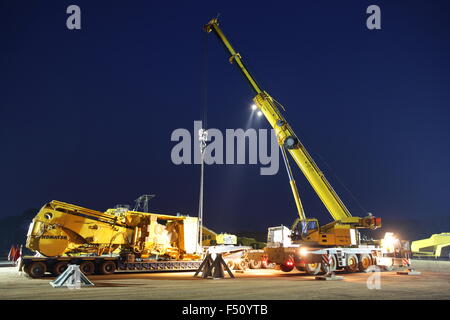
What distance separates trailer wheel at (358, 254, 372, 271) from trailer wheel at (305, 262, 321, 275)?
3.42m

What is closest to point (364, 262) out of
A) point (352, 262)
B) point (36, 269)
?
point (352, 262)

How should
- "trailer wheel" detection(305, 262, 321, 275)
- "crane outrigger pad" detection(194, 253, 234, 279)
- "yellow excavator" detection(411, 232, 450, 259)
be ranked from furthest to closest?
"yellow excavator" detection(411, 232, 450, 259) → "trailer wheel" detection(305, 262, 321, 275) → "crane outrigger pad" detection(194, 253, 234, 279)

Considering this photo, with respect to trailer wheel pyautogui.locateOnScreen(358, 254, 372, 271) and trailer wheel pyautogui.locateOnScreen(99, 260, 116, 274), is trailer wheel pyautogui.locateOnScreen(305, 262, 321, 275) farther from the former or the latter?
trailer wheel pyautogui.locateOnScreen(99, 260, 116, 274)

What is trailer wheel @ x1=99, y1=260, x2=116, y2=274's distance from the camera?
18.6m

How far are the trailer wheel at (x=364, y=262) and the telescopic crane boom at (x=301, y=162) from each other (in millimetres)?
2351

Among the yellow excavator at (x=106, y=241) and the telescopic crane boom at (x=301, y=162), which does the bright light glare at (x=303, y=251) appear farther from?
the yellow excavator at (x=106, y=241)

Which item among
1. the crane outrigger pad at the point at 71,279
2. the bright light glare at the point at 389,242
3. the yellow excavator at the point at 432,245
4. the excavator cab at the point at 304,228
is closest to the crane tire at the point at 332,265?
the excavator cab at the point at 304,228

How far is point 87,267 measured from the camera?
59.5 ft

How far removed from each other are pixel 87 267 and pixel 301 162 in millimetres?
13560

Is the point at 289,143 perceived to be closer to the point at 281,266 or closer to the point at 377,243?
the point at 281,266

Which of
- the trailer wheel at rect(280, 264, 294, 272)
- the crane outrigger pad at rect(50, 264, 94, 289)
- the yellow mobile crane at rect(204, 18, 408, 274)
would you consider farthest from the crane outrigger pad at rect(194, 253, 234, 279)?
the crane outrigger pad at rect(50, 264, 94, 289)

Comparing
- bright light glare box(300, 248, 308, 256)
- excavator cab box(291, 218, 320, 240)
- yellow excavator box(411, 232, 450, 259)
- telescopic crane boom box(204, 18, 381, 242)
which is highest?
telescopic crane boom box(204, 18, 381, 242)

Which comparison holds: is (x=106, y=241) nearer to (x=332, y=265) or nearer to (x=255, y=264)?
(x=255, y=264)
